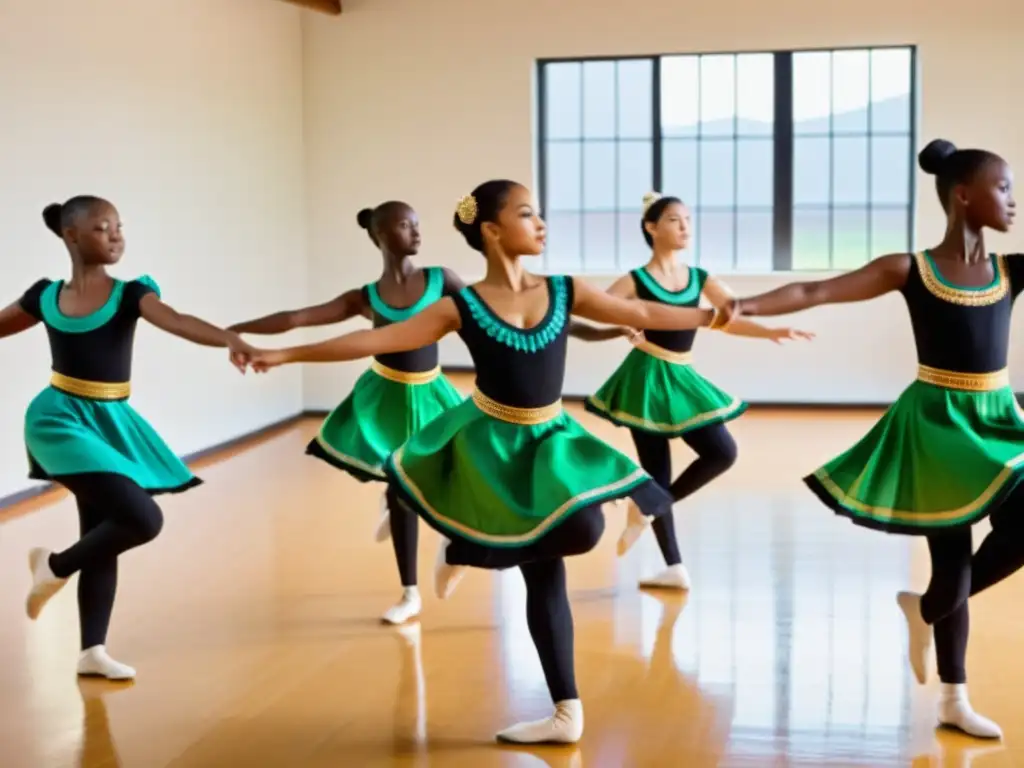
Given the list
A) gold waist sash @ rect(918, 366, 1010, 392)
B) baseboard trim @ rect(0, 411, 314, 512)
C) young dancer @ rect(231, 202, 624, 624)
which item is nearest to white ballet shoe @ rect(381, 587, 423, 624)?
young dancer @ rect(231, 202, 624, 624)

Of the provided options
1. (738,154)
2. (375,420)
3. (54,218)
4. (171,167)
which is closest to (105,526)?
(54,218)

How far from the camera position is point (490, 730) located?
3.62 metres

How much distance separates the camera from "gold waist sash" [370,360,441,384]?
4727 millimetres

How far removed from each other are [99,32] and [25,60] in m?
0.72

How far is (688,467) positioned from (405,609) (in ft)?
3.44

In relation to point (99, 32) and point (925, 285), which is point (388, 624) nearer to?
point (925, 285)

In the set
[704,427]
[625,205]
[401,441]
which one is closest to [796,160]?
[625,205]

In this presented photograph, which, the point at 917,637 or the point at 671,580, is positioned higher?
the point at 917,637

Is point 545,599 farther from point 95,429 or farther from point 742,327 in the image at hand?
point 95,429

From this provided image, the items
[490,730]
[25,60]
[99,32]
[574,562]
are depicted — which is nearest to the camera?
[490,730]

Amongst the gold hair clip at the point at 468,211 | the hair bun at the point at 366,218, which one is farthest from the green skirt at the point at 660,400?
the gold hair clip at the point at 468,211

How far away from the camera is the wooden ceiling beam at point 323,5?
366 inches

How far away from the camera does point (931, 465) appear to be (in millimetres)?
3420

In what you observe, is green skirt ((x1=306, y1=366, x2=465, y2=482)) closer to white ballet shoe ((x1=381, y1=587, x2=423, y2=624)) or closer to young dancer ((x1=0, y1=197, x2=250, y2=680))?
white ballet shoe ((x1=381, y1=587, x2=423, y2=624))
